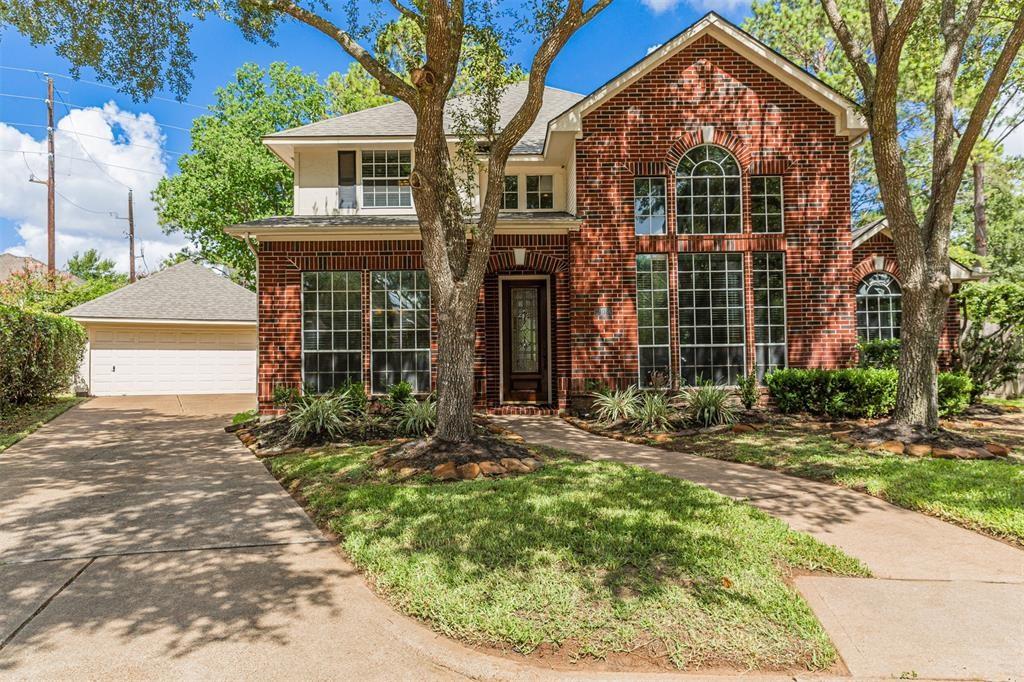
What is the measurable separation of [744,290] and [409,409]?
6665 mm

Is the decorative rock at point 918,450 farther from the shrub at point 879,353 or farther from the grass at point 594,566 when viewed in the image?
the shrub at point 879,353

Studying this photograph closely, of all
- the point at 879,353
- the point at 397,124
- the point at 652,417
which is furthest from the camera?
the point at 397,124

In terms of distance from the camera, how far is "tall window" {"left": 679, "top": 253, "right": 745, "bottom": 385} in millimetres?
10836

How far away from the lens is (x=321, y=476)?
623 cm

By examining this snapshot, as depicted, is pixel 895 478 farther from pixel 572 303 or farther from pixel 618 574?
pixel 572 303

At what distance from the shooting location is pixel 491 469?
6.04 metres

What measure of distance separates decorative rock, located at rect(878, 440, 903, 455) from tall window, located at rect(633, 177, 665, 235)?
532cm

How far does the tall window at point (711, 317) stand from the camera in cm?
1084

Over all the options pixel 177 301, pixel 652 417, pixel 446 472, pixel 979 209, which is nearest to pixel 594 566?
pixel 446 472

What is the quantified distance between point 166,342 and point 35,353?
5.18m

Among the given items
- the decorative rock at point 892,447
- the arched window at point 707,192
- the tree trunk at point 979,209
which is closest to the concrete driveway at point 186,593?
the decorative rock at point 892,447

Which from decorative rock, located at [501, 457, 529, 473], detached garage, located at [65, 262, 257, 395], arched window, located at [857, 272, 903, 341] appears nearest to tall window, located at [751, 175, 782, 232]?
arched window, located at [857, 272, 903, 341]

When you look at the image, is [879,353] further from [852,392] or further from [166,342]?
[166,342]

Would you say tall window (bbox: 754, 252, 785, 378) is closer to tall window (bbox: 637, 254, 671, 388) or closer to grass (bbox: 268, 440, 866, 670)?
tall window (bbox: 637, 254, 671, 388)
